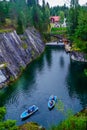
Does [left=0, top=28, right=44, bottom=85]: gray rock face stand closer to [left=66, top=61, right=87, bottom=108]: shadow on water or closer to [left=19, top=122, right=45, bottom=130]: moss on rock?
[left=66, top=61, right=87, bottom=108]: shadow on water

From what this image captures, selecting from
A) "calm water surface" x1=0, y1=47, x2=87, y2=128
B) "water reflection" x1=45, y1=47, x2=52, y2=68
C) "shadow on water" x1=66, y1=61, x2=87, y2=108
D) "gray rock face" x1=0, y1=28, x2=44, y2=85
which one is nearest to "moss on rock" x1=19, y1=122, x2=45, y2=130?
"calm water surface" x1=0, y1=47, x2=87, y2=128

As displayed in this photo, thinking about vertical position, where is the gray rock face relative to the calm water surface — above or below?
above

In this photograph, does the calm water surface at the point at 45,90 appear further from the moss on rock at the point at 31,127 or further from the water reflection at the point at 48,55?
the moss on rock at the point at 31,127

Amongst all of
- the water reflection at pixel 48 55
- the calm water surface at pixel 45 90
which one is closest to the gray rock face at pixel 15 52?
the calm water surface at pixel 45 90

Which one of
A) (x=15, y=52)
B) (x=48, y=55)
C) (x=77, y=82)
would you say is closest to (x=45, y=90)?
(x=77, y=82)

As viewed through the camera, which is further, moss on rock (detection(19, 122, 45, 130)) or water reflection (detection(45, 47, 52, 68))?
water reflection (detection(45, 47, 52, 68))

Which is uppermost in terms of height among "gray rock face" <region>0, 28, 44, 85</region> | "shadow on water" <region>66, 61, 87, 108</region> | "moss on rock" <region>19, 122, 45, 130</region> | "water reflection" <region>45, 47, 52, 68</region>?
"gray rock face" <region>0, 28, 44, 85</region>

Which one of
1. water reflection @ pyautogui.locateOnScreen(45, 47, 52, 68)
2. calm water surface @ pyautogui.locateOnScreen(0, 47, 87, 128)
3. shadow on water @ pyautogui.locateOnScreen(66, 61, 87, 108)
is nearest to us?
calm water surface @ pyautogui.locateOnScreen(0, 47, 87, 128)
